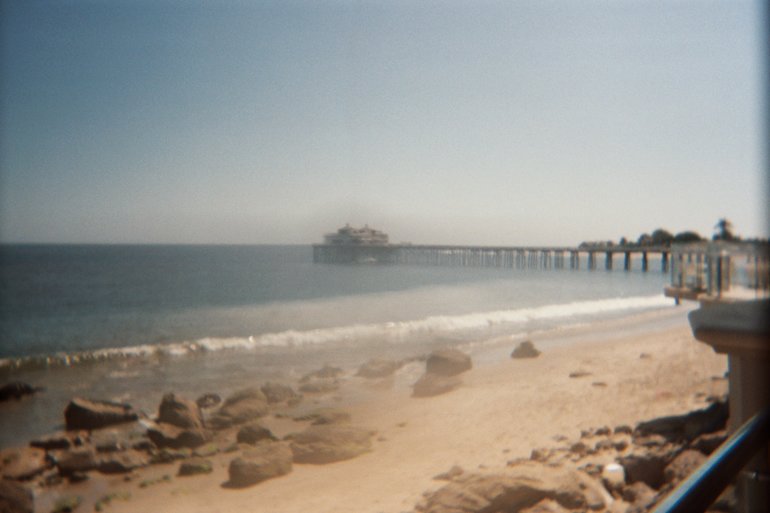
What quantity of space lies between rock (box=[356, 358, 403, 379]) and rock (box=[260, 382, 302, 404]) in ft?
6.47

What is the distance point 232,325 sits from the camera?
Answer: 69.8 feet

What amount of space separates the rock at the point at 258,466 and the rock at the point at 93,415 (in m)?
3.20

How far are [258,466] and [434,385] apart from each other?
477 cm

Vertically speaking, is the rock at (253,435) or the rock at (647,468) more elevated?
the rock at (647,468)

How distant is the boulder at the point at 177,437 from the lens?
25.3ft

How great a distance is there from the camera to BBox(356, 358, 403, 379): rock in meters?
11.9

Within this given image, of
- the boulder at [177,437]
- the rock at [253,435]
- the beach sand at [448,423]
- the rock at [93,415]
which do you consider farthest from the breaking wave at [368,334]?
the rock at [253,435]

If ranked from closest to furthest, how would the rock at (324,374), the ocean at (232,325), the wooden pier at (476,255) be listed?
the rock at (324,374) → the ocean at (232,325) → the wooden pier at (476,255)

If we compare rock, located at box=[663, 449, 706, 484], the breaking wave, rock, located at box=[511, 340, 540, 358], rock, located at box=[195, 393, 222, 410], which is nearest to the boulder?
rock, located at box=[195, 393, 222, 410]

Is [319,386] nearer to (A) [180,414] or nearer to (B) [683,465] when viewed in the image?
(A) [180,414]

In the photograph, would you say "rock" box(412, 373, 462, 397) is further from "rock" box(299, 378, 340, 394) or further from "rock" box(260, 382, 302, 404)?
"rock" box(260, 382, 302, 404)

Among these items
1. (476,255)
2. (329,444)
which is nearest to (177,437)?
(329,444)

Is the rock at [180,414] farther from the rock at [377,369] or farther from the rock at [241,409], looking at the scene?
the rock at [377,369]

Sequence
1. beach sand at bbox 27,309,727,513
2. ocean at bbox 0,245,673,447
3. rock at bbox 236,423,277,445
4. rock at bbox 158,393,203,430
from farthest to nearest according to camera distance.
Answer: ocean at bbox 0,245,673,447, rock at bbox 158,393,203,430, rock at bbox 236,423,277,445, beach sand at bbox 27,309,727,513
